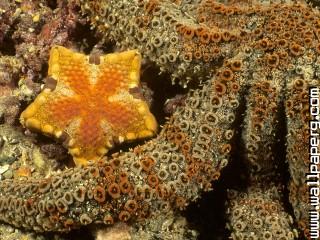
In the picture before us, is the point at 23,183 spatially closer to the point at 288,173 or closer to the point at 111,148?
the point at 111,148

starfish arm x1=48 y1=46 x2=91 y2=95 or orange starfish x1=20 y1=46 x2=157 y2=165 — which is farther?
starfish arm x1=48 y1=46 x2=91 y2=95

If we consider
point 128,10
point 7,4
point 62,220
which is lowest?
point 62,220

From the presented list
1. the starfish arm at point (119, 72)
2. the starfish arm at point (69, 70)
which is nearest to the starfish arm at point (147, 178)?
the starfish arm at point (119, 72)

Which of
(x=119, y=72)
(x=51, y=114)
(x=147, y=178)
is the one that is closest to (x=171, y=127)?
(x=147, y=178)

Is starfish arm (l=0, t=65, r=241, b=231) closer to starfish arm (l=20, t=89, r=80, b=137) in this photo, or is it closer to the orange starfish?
the orange starfish

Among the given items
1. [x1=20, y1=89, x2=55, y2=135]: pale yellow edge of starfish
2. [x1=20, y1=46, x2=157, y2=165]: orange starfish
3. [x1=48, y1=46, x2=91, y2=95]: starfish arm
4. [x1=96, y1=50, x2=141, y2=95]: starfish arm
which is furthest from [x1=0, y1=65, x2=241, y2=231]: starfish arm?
[x1=48, y1=46, x2=91, y2=95]: starfish arm

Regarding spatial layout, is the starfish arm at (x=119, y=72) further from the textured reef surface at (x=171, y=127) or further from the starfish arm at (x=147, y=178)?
the starfish arm at (x=147, y=178)

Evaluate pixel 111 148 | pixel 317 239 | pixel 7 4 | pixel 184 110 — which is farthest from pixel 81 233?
pixel 7 4
